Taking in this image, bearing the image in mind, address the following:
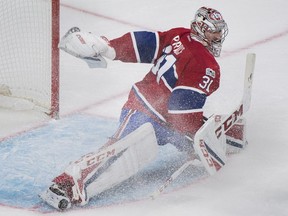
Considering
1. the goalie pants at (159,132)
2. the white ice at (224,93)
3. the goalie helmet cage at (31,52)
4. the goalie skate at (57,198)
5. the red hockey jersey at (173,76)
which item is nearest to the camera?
the goalie skate at (57,198)

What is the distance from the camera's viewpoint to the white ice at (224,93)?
4152 millimetres

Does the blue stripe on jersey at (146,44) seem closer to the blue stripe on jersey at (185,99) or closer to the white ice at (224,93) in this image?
the blue stripe on jersey at (185,99)

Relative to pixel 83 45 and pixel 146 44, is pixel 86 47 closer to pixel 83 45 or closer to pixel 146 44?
pixel 83 45

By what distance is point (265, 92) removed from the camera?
219 inches

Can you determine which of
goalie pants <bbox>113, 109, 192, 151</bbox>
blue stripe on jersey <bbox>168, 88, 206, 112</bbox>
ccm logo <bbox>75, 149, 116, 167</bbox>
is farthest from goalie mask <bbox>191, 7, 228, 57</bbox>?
ccm logo <bbox>75, 149, 116, 167</bbox>

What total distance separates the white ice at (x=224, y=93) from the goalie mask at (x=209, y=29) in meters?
0.56

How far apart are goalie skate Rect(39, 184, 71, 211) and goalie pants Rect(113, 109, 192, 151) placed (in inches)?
17.7

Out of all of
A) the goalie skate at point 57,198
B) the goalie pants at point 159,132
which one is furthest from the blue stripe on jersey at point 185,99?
the goalie skate at point 57,198

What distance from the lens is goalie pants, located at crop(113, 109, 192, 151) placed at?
4.38 meters

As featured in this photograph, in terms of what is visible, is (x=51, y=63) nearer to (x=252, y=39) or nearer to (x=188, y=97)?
(x=188, y=97)

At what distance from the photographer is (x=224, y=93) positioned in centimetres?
546

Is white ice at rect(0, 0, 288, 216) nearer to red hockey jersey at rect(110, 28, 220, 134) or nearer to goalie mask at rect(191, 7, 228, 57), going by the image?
red hockey jersey at rect(110, 28, 220, 134)

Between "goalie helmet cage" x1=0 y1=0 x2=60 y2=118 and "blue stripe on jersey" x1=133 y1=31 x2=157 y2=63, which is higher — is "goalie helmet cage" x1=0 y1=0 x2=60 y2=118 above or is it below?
below

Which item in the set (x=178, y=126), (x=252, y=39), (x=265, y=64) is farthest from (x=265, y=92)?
(x=178, y=126)
